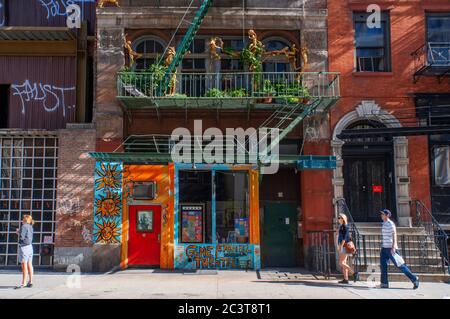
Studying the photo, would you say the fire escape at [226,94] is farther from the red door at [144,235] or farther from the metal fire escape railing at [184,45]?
the red door at [144,235]

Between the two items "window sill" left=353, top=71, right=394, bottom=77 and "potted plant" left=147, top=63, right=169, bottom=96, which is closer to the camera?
"potted plant" left=147, top=63, right=169, bottom=96

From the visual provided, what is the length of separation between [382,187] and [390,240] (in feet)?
14.0

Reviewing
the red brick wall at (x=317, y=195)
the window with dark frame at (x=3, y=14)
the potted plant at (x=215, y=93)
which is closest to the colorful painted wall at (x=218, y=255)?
the red brick wall at (x=317, y=195)

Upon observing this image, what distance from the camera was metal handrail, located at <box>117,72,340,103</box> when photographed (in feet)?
50.8

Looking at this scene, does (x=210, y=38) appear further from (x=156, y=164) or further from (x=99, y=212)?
(x=99, y=212)

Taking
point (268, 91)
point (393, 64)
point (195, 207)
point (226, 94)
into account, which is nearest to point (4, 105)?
point (195, 207)

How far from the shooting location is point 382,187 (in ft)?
54.0

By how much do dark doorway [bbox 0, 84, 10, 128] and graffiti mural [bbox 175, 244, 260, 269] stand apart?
7.31 meters

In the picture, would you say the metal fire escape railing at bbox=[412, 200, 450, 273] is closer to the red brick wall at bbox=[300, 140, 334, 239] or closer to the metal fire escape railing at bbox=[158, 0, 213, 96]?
the red brick wall at bbox=[300, 140, 334, 239]

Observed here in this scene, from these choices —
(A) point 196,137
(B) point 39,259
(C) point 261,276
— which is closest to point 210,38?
(A) point 196,137

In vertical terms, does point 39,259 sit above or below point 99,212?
below

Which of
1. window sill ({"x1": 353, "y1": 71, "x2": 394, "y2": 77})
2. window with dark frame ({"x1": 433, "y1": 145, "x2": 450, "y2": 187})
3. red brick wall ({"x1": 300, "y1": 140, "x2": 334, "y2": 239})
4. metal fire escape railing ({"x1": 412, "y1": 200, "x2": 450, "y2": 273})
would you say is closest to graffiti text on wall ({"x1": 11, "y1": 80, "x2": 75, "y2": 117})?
red brick wall ({"x1": 300, "y1": 140, "x2": 334, "y2": 239})

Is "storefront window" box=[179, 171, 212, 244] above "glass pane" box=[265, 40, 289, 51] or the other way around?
the other way around

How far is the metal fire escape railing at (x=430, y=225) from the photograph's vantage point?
14.2 m
